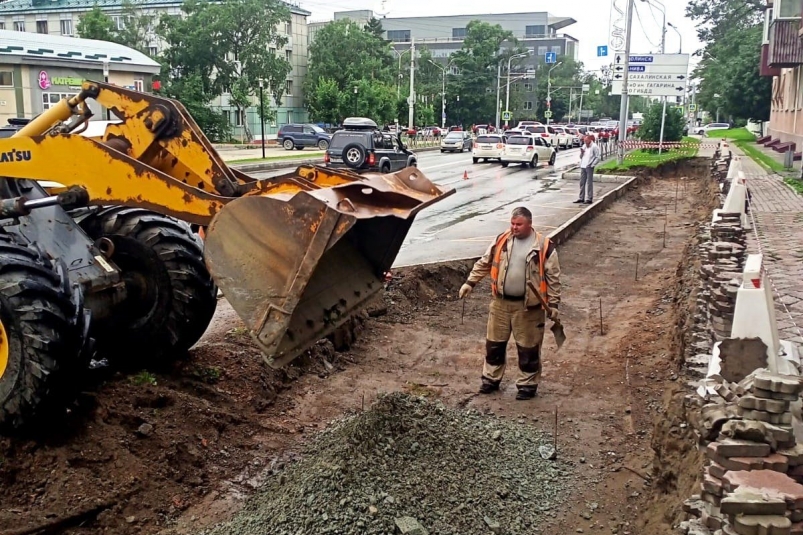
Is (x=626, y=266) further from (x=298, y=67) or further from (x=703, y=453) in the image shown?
(x=298, y=67)

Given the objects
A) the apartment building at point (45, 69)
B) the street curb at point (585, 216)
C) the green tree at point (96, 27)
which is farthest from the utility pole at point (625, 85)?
the green tree at point (96, 27)

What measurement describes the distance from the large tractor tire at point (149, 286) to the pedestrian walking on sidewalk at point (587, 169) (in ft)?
49.7

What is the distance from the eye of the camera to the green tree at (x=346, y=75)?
58562 mm

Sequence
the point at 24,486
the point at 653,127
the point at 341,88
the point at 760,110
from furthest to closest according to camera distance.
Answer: the point at 341,88
the point at 760,110
the point at 653,127
the point at 24,486

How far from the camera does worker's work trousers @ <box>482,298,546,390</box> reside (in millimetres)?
7004

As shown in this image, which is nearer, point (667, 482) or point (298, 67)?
point (667, 482)

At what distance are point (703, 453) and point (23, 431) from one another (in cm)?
418

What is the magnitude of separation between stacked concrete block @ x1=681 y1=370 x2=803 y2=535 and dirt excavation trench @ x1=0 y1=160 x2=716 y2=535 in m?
0.66

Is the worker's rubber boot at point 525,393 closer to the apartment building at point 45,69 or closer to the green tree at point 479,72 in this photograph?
the apartment building at point 45,69

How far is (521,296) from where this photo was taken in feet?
22.9

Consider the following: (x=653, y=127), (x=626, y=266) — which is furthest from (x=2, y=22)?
(x=626, y=266)

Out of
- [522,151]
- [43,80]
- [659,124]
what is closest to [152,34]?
[43,80]

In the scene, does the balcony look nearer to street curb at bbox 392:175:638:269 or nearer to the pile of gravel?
street curb at bbox 392:175:638:269

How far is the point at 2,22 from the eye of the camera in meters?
71.2
